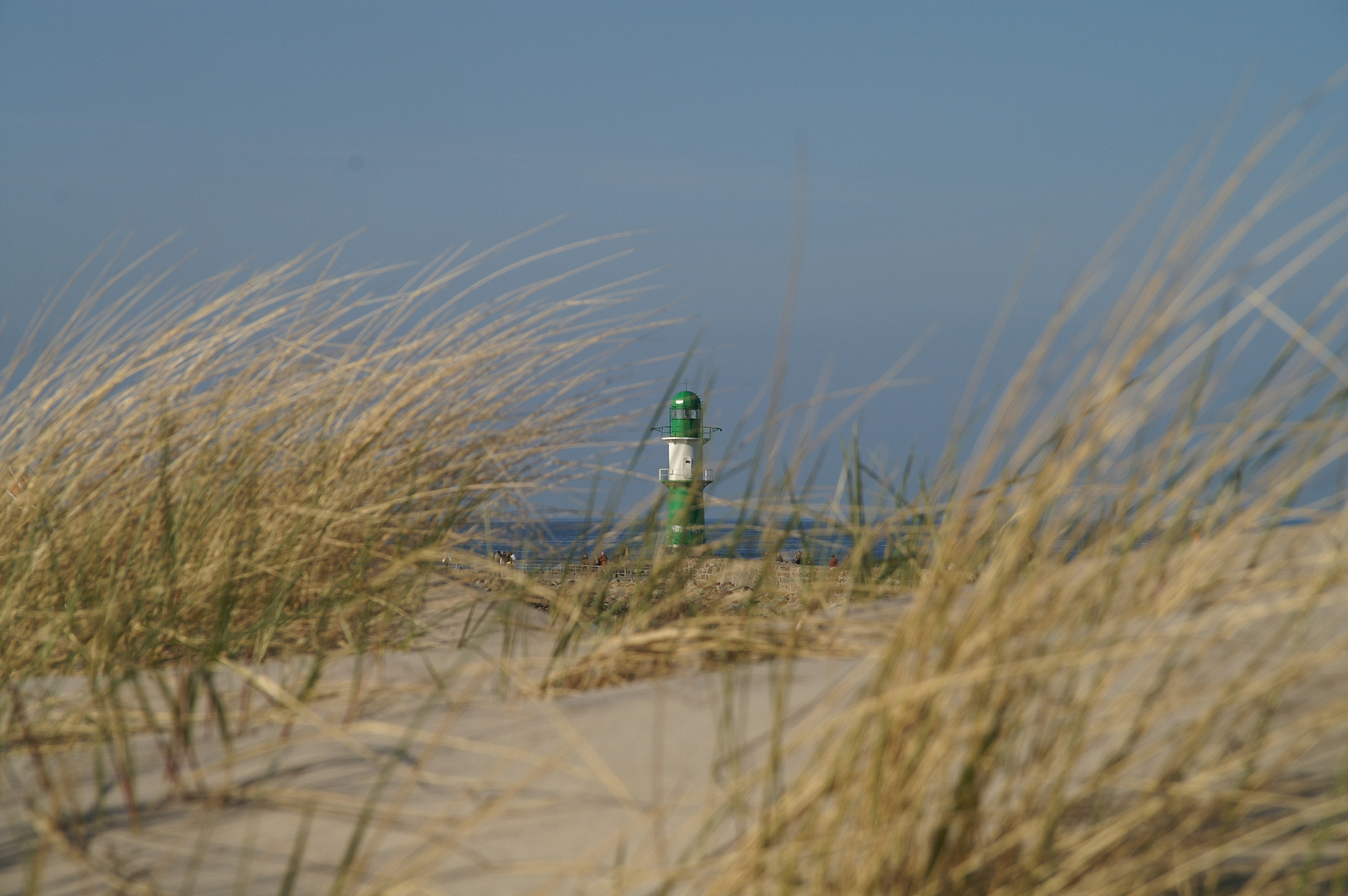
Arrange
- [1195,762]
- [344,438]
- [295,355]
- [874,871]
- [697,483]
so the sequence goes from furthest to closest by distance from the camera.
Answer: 1. [295,355]
2. [344,438]
3. [697,483]
4. [1195,762]
5. [874,871]

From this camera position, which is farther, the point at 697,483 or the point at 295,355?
the point at 295,355

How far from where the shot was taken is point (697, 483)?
7.74 ft

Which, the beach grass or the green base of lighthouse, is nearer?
the beach grass

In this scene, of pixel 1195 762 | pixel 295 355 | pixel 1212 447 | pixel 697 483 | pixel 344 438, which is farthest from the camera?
pixel 295 355

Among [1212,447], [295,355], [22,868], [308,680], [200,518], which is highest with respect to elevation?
[295,355]

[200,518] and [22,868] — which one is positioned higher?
[200,518]

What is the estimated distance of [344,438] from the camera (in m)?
2.70

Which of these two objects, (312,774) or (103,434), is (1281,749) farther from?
(103,434)

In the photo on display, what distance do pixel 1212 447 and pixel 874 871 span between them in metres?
0.73

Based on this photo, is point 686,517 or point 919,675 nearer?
point 919,675

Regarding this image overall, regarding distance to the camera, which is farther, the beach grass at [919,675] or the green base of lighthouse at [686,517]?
the green base of lighthouse at [686,517]

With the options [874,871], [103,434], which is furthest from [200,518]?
[874,871]

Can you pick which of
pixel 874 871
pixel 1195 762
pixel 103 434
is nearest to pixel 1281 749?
pixel 1195 762

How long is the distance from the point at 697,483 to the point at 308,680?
100 cm
